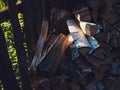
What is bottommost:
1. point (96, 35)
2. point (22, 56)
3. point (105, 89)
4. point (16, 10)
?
point (105, 89)

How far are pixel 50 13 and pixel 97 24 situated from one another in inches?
21.3

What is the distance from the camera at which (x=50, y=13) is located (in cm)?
328

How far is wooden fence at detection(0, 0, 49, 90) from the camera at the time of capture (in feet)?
9.64

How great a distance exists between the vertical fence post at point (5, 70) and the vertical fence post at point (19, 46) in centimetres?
10

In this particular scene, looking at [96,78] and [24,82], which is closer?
[96,78]

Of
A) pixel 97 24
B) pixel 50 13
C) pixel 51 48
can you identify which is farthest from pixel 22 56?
pixel 97 24

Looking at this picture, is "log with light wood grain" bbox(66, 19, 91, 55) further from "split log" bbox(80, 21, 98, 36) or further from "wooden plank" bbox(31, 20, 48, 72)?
"wooden plank" bbox(31, 20, 48, 72)

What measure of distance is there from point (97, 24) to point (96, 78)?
1.55 feet

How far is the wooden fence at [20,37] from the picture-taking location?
294 centimetres

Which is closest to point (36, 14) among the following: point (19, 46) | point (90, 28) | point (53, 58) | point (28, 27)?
point (28, 27)

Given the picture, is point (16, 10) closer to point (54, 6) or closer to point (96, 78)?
point (54, 6)


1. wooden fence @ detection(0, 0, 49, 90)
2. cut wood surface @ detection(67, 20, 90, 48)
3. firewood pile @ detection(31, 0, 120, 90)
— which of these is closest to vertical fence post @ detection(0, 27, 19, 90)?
wooden fence @ detection(0, 0, 49, 90)

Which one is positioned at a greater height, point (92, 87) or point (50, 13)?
point (50, 13)

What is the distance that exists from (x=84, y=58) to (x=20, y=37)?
622mm
